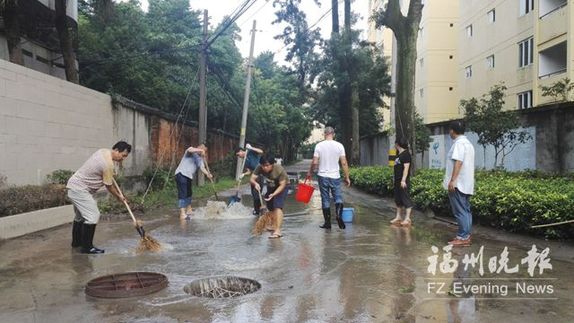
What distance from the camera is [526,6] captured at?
25641mm

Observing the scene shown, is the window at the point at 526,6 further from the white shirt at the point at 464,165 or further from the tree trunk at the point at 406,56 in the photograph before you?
the white shirt at the point at 464,165

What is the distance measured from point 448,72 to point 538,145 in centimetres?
2489

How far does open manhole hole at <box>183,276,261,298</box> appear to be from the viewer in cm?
532

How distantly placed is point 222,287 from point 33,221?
4774mm

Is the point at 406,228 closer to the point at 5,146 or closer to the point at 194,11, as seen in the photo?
the point at 5,146

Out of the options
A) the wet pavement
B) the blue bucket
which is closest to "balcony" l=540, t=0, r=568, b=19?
the blue bucket

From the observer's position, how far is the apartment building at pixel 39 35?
1551 cm

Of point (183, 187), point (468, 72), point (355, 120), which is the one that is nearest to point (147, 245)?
point (183, 187)

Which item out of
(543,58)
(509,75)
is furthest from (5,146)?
(509,75)

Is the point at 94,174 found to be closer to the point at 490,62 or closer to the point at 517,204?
the point at 517,204

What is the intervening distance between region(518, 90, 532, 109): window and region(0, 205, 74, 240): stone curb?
2218 centimetres

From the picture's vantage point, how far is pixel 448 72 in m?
38.8

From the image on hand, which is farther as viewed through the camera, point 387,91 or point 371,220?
point 387,91

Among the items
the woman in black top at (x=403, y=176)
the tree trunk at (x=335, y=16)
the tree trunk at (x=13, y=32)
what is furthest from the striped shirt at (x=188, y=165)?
the tree trunk at (x=335, y=16)
